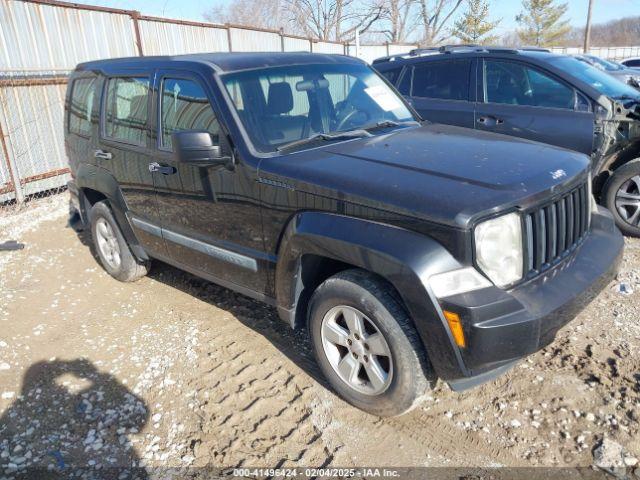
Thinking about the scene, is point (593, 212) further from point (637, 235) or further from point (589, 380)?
point (637, 235)

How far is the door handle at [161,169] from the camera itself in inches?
146

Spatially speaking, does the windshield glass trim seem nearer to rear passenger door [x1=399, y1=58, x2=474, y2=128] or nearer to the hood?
the hood

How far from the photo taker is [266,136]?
10.6ft

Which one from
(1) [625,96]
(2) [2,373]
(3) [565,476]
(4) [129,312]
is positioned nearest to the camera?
(3) [565,476]

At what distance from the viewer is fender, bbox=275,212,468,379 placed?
233 centimetres

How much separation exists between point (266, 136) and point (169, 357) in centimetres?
173

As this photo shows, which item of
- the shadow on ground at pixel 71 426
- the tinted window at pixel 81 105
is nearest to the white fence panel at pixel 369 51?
the tinted window at pixel 81 105

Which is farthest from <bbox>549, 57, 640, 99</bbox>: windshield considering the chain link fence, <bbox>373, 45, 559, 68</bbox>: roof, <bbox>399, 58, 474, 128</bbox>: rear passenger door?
the chain link fence

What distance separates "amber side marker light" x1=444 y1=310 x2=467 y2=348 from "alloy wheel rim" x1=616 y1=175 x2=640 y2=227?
3842 millimetres

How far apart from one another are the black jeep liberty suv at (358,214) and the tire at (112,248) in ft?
1.75

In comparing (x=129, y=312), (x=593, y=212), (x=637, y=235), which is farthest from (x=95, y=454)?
(x=637, y=235)

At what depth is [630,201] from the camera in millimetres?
5145

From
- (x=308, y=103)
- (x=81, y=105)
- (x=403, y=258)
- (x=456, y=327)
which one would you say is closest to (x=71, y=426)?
(x=403, y=258)

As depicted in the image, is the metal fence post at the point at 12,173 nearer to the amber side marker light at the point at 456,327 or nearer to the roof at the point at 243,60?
the roof at the point at 243,60
